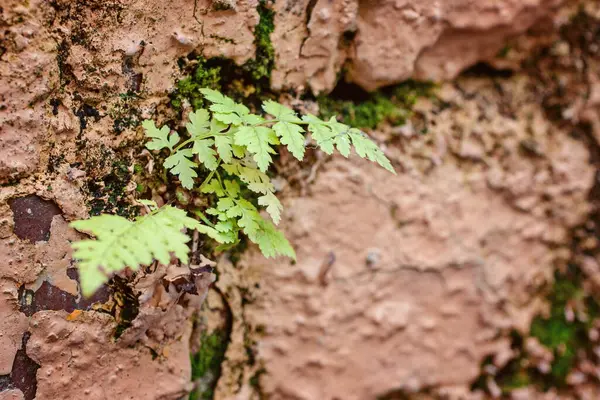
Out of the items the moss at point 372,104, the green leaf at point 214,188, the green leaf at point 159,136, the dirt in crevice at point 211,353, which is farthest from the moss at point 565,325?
the green leaf at point 159,136

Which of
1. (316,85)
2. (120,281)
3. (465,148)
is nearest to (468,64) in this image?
(465,148)

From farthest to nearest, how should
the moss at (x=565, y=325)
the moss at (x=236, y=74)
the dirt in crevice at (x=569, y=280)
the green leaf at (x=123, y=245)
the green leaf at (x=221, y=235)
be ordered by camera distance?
the moss at (x=565, y=325) → the dirt in crevice at (x=569, y=280) → the moss at (x=236, y=74) → the green leaf at (x=221, y=235) → the green leaf at (x=123, y=245)

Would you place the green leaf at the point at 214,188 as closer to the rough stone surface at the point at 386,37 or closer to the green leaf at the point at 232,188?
the green leaf at the point at 232,188

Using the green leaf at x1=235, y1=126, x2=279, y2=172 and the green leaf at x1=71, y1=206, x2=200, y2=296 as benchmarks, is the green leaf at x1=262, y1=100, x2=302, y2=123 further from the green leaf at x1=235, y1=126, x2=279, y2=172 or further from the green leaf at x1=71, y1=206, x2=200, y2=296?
the green leaf at x1=71, y1=206, x2=200, y2=296

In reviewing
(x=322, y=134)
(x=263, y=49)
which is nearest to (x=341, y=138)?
(x=322, y=134)

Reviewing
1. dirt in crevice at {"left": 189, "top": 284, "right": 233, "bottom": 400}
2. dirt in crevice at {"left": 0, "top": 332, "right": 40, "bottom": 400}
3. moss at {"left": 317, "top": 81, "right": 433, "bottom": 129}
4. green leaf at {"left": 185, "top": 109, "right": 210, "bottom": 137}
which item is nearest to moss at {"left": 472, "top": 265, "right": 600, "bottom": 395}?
moss at {"left": 317, "top": 81, "right": 433, "bottom": 129}

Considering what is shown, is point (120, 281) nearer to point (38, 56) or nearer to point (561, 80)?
point (38, 56)
